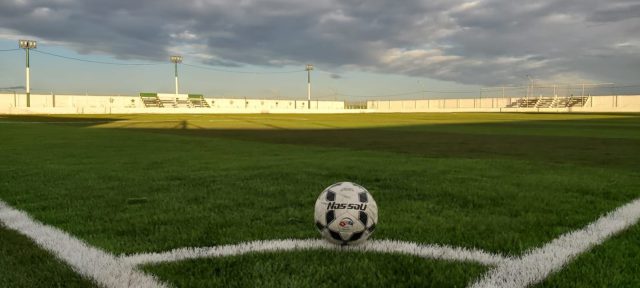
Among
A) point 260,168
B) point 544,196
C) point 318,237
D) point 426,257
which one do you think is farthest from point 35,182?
point 544,196

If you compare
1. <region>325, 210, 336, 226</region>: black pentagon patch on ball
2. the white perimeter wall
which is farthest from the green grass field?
the white perimeter wall

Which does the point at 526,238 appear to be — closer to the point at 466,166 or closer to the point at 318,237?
the point at 318,237

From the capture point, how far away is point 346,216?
352 cm

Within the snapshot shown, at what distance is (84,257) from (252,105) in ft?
344

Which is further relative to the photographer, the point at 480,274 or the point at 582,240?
the point at 582,240

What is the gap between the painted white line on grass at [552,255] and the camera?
2.96m

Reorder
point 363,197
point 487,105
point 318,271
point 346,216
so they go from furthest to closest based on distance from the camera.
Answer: point 487,105
point 363,197
point 346,216
point 318,271

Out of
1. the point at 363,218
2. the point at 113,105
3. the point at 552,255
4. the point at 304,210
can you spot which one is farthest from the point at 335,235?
the point at 113,105

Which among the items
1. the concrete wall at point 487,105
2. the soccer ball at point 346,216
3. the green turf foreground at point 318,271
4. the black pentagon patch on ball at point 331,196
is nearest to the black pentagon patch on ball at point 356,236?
the soccer ball at point 346,216

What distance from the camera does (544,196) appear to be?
227 inches

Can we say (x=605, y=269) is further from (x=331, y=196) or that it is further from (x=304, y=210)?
(x=304, y=210)

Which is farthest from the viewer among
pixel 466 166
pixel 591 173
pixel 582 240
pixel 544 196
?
pixel 466 166

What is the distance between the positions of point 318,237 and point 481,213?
184 cm

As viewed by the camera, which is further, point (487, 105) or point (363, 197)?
point (487, 105)
